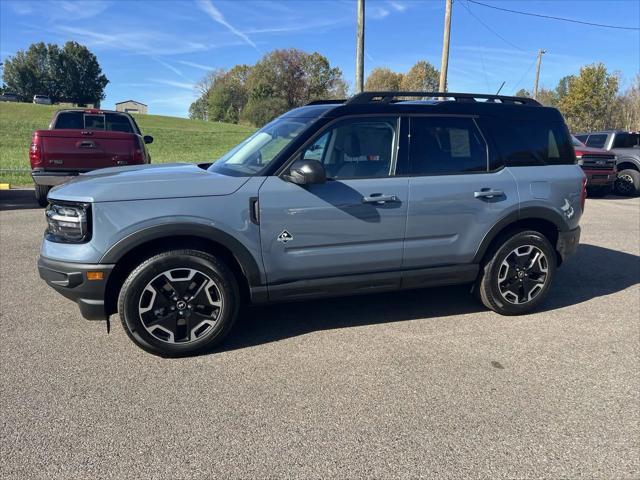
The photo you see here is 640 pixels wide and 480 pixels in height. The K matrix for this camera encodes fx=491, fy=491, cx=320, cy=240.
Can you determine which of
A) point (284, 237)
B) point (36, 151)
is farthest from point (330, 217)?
point (36, 151)

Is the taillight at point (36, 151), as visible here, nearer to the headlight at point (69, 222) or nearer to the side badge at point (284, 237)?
the headlight at point (69, 222)

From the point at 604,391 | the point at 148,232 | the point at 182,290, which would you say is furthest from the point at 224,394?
the point at 604,391

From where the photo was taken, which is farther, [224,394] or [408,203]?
[408,203]

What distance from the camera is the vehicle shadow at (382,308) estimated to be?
4.07 meters

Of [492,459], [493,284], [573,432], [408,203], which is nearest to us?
[492,459]

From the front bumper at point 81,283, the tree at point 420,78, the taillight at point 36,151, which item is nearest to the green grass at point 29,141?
the taillight at point 36,151

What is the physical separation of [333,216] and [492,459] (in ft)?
6.36

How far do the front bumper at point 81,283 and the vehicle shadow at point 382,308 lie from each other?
0.95 m

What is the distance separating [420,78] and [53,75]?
81347 mm

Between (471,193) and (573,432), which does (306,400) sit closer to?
(573,432)

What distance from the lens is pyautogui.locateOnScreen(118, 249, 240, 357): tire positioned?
11.2ft

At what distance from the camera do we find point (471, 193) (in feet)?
13.6

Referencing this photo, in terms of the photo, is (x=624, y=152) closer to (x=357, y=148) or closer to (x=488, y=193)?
(x=488, y=193)

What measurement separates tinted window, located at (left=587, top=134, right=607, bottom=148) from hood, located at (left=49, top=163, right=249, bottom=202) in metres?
14.2
